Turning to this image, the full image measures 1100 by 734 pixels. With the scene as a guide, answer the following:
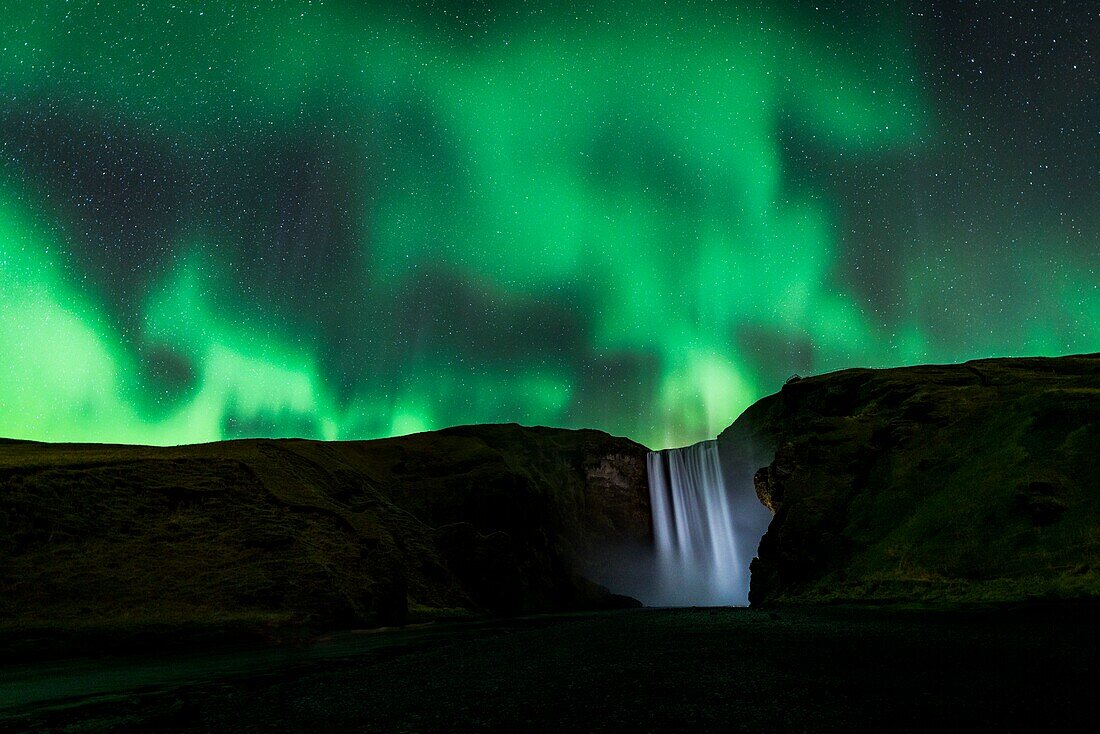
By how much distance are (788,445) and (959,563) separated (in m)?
28.6

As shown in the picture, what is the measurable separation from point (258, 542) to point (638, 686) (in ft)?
137

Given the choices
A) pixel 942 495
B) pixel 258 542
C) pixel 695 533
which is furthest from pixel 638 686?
pixel 695 533

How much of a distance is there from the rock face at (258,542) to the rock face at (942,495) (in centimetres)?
3503

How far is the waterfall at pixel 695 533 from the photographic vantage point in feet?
334

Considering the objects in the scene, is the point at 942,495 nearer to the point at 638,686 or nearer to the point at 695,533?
the point at 638,686

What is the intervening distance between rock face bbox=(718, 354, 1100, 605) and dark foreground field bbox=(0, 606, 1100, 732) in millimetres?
10668

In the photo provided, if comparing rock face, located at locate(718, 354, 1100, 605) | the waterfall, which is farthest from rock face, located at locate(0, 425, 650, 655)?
rock face, located at locate(718, 354, 1100, 605)

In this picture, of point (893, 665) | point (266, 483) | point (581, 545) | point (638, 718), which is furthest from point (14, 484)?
point (581, 545)

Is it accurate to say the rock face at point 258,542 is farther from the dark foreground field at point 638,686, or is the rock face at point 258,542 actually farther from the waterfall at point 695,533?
the waterfall at point 695,533

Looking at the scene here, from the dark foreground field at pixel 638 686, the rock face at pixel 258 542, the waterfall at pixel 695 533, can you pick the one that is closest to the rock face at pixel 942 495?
the dark foreground field at pixel 638 686

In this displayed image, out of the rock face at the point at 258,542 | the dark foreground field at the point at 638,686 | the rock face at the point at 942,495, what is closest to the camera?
the dark foreground field at the point at 638,686

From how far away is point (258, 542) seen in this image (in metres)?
45.9

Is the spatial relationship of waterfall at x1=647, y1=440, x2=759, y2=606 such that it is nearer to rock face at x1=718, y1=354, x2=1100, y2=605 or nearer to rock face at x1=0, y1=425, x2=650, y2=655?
rock face at x1=0, y1=425, x2=650, y2=655

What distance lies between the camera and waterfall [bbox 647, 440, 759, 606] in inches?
4003
